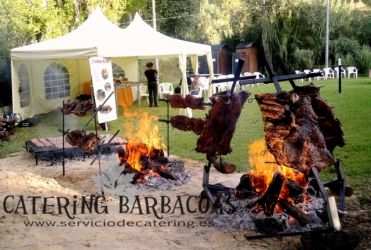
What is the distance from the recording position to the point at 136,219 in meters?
5.43

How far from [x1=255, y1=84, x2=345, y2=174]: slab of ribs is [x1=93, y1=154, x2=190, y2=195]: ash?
3037mm

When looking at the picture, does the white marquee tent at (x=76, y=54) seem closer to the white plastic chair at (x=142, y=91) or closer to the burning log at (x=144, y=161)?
the white plastic chair at (x=142, y=91)

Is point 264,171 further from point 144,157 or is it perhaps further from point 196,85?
point 196,85

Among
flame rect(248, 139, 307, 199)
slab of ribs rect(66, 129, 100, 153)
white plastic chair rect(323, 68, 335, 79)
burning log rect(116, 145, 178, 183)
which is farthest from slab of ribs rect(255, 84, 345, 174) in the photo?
white plastic chair rect(323, 68, 335, 79)

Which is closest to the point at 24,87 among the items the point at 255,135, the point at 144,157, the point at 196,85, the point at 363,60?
the point at 196,85

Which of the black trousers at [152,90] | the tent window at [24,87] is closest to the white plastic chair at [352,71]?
the black trousers at [152,90]

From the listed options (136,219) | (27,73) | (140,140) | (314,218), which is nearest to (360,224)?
(314,218)

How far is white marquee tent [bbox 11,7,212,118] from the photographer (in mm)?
12602

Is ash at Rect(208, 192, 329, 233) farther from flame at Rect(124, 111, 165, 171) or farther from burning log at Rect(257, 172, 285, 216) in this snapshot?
flame at Rect(124, 111, 165, 171)

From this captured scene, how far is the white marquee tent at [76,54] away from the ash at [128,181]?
556cm

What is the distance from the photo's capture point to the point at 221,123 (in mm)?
5016

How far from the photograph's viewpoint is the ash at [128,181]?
263 inches

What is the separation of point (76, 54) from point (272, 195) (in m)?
9.01

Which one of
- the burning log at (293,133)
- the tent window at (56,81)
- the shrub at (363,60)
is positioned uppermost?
the shrub at (363,60)
